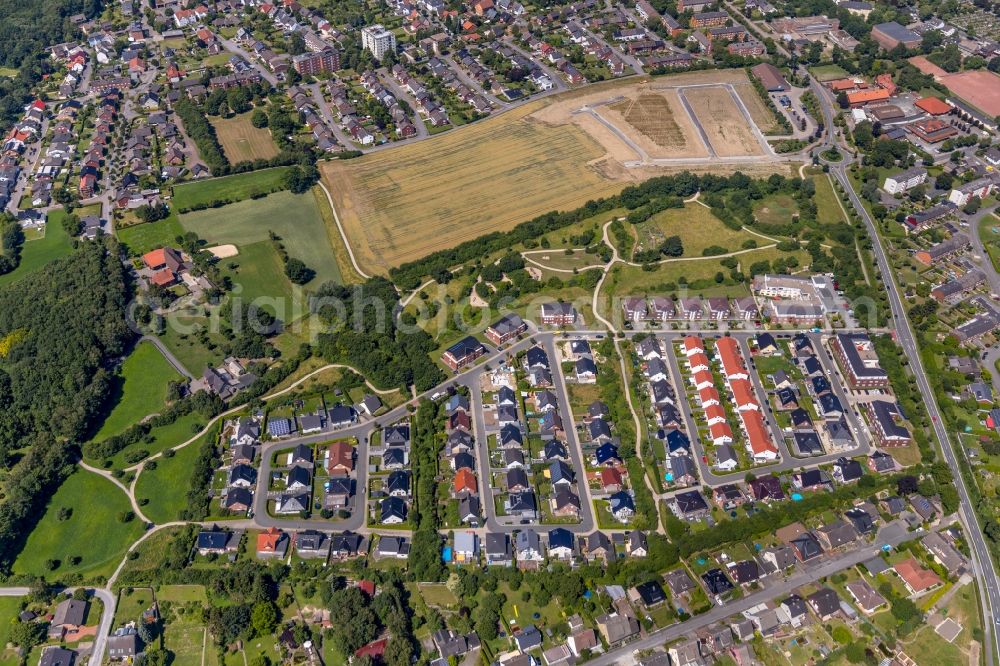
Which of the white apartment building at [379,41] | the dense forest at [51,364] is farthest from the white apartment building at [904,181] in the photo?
the dense forest at [51,364]

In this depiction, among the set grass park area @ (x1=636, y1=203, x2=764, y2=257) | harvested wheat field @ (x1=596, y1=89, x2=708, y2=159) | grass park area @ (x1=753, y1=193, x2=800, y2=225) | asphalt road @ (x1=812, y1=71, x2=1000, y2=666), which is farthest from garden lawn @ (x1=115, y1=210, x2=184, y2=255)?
asphalt road @ (x1=812, y1=71, x2=1000, y2=666)

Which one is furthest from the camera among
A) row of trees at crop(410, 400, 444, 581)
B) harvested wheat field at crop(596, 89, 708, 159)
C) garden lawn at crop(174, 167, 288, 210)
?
harvested wheat field at crop(596, 89, 708, 159)

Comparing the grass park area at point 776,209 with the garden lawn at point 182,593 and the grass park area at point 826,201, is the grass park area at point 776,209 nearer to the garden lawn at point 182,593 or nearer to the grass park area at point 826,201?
the grass park area at point 826,201

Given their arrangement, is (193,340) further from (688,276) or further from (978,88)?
(978,88)

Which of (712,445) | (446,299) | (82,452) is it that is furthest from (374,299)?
(712,445)

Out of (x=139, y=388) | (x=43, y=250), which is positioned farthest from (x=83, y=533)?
(x=43, y=250)

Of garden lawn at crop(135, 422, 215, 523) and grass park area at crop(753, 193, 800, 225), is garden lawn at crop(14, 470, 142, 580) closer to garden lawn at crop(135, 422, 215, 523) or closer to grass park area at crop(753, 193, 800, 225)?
garden lawn at crop(135, 422, 215, 523)
